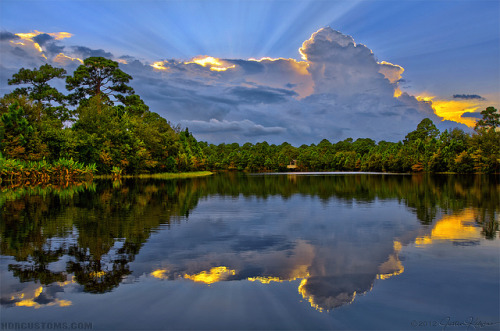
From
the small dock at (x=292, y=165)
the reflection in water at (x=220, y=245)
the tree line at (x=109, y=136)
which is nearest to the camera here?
the reflection in water at (x=220, y=245)

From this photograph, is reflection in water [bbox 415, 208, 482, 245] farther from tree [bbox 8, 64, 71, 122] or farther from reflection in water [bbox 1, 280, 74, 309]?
tree [bbox 8, 64, 71, 122]

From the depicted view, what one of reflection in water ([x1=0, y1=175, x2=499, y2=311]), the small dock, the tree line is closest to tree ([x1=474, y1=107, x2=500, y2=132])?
the tree line

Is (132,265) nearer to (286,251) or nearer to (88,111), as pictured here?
(286,251)

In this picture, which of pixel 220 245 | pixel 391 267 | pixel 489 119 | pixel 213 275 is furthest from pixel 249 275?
pixel 489 119

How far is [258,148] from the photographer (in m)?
166

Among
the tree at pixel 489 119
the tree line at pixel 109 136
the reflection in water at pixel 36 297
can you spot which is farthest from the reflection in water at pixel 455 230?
the tree at pixel 489 119

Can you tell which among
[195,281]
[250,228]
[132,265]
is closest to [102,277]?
[132,265]

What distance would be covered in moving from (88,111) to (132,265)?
171ft

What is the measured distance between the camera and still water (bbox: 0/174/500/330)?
5.39 meters

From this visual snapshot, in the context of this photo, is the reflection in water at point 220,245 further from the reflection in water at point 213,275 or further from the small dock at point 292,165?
the small dock at point 292,165

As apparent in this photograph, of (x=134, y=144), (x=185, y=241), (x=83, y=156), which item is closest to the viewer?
(x=185, y=241)

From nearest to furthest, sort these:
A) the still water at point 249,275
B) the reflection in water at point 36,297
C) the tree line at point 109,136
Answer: the still water at point 249,275 < the reflection in water at point 36,297 < the tree line at point 109,136

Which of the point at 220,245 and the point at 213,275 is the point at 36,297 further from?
the point at 220,245

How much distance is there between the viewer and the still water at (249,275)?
17.7ft
